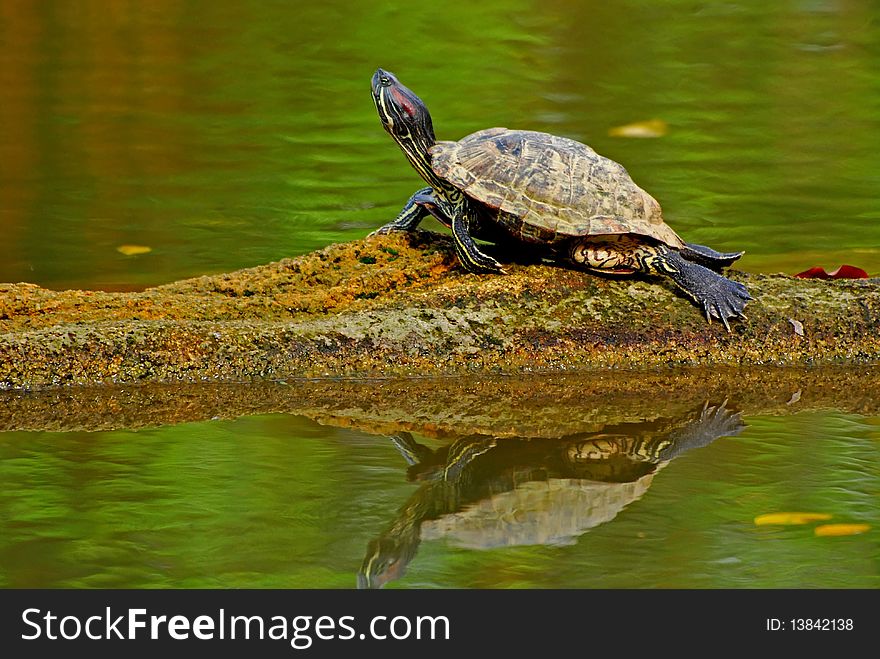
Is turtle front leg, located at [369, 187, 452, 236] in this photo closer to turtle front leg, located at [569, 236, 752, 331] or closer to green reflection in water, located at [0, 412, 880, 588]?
turtle front leg, located at [569, 236, 752, 331]

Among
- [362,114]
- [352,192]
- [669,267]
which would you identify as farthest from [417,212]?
[362,114]

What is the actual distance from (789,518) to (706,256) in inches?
68.3

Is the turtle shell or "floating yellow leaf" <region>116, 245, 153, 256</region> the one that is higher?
"floating yellow leaf" <region>116, 245, 153, 256</region>

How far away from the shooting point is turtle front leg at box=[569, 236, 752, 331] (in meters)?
4.70

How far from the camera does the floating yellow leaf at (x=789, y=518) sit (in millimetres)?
3355

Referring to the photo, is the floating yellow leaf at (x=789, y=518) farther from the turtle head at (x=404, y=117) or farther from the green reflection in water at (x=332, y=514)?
the turtle head at (x=404, y=117)

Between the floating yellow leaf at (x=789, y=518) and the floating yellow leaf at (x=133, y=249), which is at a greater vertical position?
the floating yellow leaf at (x=133, y=249)

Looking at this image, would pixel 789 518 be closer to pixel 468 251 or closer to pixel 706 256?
pixel 706 256

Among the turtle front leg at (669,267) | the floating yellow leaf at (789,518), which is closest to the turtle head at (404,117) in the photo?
the turtle front leg at (669,267)

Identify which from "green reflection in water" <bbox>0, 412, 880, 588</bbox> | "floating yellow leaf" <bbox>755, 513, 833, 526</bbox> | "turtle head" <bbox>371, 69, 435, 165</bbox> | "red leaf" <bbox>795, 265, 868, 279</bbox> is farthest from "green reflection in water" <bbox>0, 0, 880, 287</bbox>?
"floating yellow leaf" <bbox>755, 513, 833, 526</bbox>

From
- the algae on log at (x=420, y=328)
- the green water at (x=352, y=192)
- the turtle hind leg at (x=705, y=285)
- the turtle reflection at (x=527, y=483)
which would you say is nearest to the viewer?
the green water at (x=352, y=192)

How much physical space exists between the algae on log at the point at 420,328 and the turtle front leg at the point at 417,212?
215 millimetres

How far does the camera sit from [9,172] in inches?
341

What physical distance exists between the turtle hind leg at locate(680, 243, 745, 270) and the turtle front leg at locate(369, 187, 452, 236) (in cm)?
97
